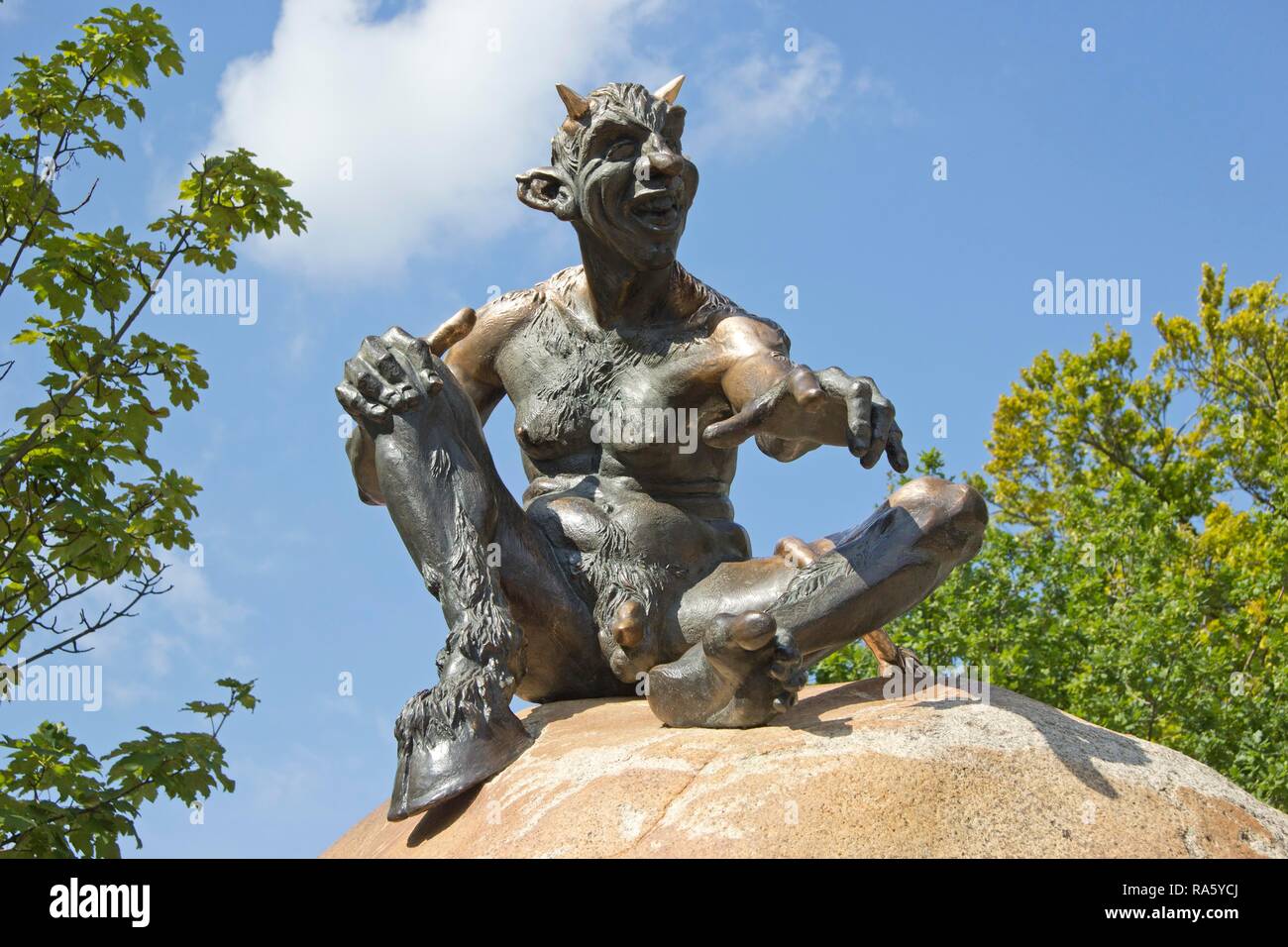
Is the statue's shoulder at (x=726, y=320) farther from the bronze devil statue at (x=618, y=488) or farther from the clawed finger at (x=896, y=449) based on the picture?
the clawed finger at (x=896, y=449)

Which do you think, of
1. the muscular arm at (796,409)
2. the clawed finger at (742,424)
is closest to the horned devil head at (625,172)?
the muscular arm at (796,409)

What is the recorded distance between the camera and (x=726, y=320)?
17.1 ft

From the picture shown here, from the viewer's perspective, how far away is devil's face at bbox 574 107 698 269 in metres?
4.99

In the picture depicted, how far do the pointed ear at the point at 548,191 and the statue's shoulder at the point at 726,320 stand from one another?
18.3 inches

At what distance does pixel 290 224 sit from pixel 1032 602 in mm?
7683

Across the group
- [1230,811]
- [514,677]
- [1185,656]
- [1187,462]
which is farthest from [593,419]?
[1187,462]

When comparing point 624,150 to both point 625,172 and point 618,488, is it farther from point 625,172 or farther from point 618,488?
point 618,488

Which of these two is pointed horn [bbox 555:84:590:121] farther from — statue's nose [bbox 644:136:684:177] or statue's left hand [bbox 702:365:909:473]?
statue's left hand [bbox 702:365:909:473]

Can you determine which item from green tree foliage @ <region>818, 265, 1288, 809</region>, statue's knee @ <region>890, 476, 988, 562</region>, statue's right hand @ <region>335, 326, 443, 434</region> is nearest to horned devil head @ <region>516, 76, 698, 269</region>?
statue's right hand @ <region>335, 326, 443, 434</region>

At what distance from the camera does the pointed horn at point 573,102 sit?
506 centimetres

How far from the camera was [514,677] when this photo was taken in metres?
4.61

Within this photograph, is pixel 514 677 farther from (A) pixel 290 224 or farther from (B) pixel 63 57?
(B) pixel 63 57

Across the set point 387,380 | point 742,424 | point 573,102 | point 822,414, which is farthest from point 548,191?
point 822,414
